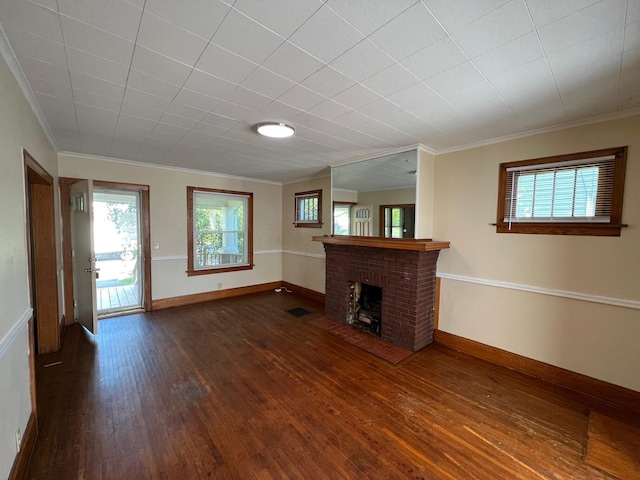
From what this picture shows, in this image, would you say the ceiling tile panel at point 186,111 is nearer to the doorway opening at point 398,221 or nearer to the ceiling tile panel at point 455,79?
the ceiling tile panel at point 455,79

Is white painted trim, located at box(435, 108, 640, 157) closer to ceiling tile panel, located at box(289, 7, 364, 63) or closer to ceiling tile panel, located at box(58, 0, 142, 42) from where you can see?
ceiling tile panel, located at box(289, 7, 364, 63)

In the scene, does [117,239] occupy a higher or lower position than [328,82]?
lower

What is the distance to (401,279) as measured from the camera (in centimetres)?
345

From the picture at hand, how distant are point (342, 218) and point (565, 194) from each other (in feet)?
8.84

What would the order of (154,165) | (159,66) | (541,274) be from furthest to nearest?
(154,165), (541,274), (159,66)

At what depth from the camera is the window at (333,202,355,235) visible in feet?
14.1

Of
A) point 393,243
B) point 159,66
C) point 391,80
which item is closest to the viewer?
point 159,66

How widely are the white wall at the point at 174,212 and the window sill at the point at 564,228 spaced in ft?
14.7

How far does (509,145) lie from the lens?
9.68 ft

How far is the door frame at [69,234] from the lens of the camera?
3.84 m

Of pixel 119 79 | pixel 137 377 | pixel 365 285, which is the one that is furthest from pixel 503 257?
pixel 137 377

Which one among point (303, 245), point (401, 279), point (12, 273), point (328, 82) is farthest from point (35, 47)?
point (303, 245)

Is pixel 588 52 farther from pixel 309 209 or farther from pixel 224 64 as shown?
pixel 309 209

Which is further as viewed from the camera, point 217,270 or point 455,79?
point 217,270
